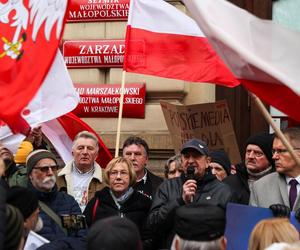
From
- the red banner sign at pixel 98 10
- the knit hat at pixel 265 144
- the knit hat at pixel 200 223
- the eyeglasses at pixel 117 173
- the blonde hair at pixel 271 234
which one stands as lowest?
the blonde hair at pixel 271 234

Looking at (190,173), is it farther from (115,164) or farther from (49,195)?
(49,195)

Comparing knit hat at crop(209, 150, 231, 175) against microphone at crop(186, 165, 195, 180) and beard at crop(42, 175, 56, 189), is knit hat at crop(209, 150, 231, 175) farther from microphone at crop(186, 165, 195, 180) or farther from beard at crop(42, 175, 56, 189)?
beard at crop(42, 175, 56, 189)

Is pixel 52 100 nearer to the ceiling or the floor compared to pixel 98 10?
nearer to the floor

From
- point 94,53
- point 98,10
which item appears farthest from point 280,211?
point 98,10

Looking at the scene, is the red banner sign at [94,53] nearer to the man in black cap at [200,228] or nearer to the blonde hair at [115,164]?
the blonde hair at [115,164]

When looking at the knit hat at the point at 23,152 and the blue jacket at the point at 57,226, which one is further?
the knit hat at the point at 23,152

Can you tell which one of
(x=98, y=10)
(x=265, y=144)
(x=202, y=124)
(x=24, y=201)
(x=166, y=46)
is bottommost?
(x=24, y=201)

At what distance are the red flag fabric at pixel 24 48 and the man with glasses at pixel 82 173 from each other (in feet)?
4.08

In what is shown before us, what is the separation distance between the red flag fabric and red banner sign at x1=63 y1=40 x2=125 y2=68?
10.6ft

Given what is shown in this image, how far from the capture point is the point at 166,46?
6.80 meters

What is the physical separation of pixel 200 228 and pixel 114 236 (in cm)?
44

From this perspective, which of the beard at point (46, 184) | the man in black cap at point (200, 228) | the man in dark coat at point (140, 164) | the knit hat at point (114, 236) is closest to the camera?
the knit hat at point (114, 236)

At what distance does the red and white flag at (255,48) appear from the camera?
171 inches

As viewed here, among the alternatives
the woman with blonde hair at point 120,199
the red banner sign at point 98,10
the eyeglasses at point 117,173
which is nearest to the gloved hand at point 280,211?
the woman with blonde hair at point 120,199
